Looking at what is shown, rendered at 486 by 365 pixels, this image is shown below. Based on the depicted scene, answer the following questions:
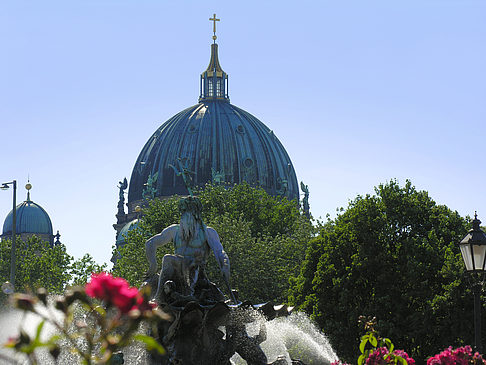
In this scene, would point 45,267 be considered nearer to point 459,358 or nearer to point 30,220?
point 459,358

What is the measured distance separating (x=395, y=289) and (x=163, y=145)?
84020mm

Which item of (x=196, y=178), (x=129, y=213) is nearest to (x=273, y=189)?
(x=196, y=178)

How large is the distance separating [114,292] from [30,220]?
516 feet

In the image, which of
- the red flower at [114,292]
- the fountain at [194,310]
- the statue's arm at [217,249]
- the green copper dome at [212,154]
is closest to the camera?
the red flower at [114,292]

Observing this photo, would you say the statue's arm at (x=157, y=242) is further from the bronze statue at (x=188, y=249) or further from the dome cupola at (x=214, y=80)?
the dome cupola at (x=214, y=80)

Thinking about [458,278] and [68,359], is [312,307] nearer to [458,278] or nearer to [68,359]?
[458,278]

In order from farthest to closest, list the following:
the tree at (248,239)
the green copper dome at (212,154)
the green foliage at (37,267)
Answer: the green copper dome at (212,154)
the green foliage at (37,267)
the tree at (248,239)

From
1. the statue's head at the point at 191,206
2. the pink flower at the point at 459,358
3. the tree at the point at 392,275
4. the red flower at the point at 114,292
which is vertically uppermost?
the tree at the point at 392,275

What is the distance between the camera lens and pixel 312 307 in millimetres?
44188

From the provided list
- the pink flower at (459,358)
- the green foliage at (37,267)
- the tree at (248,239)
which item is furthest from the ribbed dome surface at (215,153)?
Answer: the pink flower at (459,358)

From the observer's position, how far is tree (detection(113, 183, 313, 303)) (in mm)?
53281

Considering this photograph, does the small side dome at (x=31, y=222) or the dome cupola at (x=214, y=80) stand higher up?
the dome cupola at (x=214, y=80)

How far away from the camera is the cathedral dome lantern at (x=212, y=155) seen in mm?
122312

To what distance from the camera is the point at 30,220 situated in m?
160
